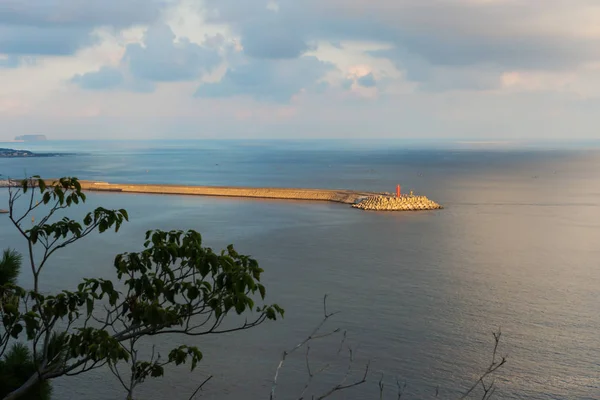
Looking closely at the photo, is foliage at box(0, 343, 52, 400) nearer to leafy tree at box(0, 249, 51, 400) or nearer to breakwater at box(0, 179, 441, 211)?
leafy tree at box(0, 249, 51, 400)

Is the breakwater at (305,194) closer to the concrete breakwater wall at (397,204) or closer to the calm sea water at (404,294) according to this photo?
the concrete breakwater wall at (397,204)

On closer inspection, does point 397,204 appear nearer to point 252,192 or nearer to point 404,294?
point 252,192

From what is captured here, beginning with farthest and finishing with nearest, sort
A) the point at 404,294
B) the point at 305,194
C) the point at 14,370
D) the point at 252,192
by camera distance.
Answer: the point at 252,192
the point at 305,194
the point at 404,294
the point at 14,370

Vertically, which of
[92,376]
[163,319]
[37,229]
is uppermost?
[37,229]

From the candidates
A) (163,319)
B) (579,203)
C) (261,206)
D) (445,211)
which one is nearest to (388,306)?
(163,319)

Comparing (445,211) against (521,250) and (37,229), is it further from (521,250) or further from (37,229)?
(37,229)

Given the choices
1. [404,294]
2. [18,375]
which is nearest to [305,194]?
[404,294]

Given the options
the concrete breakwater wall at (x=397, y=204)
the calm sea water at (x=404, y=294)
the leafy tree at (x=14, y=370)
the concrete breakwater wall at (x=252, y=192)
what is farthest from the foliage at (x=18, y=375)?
the concrete breakwater wall at (x=252, y=192)
